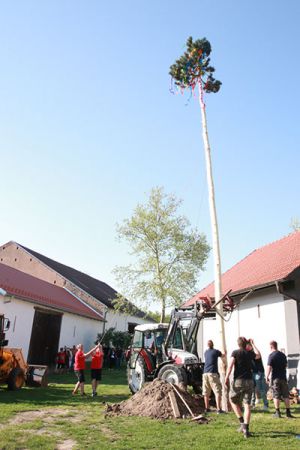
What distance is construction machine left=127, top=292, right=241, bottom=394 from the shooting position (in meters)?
10.9

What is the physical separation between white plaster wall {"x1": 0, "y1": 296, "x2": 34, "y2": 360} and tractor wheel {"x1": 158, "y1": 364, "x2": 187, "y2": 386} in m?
10.1

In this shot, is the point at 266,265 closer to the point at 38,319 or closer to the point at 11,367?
the point at 11,367

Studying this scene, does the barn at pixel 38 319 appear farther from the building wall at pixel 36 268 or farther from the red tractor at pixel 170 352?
the red tractor at pixel 170 352

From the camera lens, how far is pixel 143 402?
9.23 meters

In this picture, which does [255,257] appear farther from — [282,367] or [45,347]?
[45,347]

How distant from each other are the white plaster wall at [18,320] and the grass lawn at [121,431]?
8.73m

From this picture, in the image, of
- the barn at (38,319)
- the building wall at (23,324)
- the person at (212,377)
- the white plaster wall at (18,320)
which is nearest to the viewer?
the person at (212,377)

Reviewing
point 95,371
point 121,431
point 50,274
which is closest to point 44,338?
point 95,371

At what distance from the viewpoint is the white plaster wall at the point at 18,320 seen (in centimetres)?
1838

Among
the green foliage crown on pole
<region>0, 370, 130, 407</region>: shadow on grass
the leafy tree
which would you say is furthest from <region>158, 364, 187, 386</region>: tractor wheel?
the leafy tree

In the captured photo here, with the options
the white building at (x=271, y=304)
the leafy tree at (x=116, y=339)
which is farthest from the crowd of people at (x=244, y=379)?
the leafy tree at (x=116, y=339)

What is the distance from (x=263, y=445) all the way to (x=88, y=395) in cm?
790

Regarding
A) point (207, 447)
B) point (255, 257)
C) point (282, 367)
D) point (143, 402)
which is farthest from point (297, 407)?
point (255, 257)

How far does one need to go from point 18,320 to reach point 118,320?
1614 centimetres
